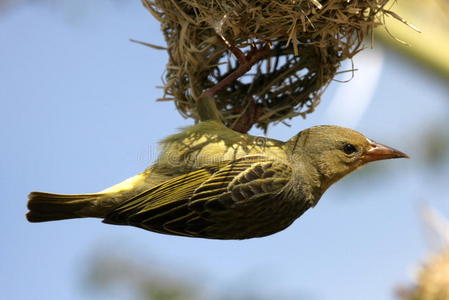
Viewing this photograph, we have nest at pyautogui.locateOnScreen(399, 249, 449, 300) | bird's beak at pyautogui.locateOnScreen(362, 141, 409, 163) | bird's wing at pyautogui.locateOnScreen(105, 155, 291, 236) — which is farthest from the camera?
nest at pyautogui.locateOnScreen(399, 249, 449, 300)

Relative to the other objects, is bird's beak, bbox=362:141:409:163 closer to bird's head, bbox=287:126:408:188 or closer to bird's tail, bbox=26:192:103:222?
bird's head, bbox=287:126:408:188

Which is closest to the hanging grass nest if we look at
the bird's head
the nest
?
the bird's head

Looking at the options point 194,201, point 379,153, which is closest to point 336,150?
point 379,153

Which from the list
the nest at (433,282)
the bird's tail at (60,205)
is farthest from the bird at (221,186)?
the nest at (433,282)

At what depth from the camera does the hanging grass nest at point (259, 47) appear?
349cm

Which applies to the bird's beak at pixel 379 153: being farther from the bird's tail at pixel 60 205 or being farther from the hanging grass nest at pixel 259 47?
the bird's tail at pixel 60 205

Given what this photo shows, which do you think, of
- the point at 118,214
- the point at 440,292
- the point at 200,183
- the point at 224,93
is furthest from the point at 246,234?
the point at 440,292

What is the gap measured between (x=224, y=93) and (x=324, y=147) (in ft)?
2.11

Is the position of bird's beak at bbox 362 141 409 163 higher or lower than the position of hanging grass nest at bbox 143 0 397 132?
lower

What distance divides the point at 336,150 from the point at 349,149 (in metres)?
0.06

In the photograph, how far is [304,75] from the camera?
4.04 m

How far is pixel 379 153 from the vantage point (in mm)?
3727

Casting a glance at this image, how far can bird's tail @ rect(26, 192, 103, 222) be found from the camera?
11.5 ft

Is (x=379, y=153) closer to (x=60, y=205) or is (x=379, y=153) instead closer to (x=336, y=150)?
(x=336, y=150)
